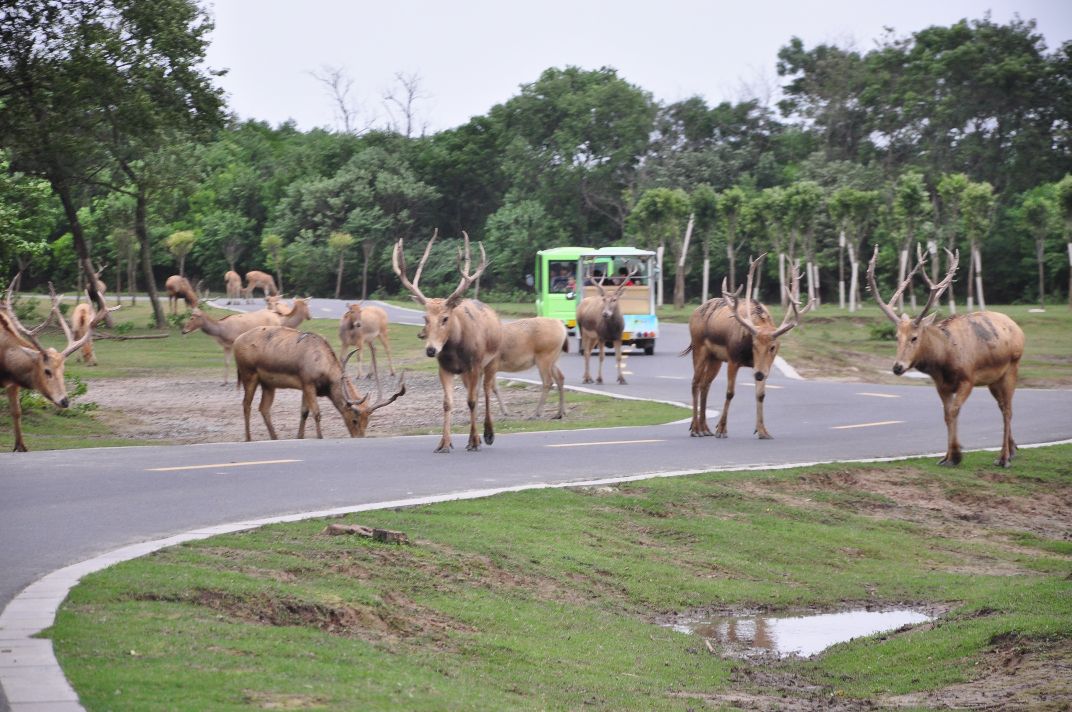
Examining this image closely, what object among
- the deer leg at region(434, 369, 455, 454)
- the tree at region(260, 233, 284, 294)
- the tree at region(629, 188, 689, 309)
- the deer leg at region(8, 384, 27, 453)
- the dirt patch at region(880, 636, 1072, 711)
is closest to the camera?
the dirt patch at region(880, 636, 1072, 711)

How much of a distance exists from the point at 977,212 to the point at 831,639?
160 feet

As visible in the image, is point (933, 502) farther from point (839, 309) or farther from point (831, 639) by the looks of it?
point (839, 309)

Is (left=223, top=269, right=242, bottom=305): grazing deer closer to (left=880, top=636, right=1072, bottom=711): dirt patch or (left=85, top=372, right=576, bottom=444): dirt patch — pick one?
(left=85, top=372, right=576, bottom=444): dirt patch

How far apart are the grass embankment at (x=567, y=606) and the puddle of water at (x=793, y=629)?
24 centimetres

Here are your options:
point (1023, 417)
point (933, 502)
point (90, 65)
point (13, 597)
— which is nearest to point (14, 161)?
point (90, 65)

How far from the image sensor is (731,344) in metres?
21.3

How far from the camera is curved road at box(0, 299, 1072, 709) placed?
39.5 feet

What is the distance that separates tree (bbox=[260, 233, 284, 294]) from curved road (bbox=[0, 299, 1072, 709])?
5428 cm

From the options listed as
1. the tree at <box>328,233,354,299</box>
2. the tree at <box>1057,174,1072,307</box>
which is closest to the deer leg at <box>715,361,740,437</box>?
the tree at <box>1057,174,1072,307</box>

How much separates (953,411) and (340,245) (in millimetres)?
61373

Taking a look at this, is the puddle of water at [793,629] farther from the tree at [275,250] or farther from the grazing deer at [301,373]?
the tree at [275,250]

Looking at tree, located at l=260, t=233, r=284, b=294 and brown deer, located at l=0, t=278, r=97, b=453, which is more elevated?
tree, located at l=260, t=233, r=284, b=294

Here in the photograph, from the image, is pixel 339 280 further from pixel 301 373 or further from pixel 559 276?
pixel 301 373

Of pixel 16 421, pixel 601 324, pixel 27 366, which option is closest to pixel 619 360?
pixel 601 324
